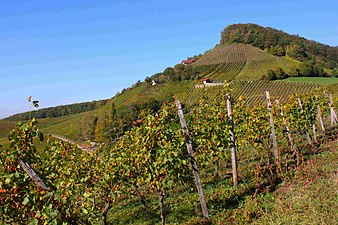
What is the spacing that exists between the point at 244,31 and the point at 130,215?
13981 cm

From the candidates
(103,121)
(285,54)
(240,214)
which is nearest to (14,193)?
(240,214)

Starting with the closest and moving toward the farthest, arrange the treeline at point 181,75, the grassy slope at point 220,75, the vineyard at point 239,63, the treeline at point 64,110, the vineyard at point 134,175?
1. the vineyard at point 134,175
2. the grassy slope at point 220,75
3. the vineyard at point 239,63
4. the treeline at point 181,75
5. the treeline at point 64,110

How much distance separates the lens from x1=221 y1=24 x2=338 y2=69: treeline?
104 metres

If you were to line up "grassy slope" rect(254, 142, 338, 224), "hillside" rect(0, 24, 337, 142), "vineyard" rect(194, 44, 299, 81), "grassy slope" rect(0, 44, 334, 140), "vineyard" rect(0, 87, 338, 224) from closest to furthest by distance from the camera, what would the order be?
"vineyard" rect(0, 87, 338, 224)
"grassy slope" rect(254, 142, 338, 224)
"hillside" rect(0, 24, 337, 142)
"grassy slope" rect(0, 44, 334, 140)
"vineyard" rect(194, 44, 299, 81)

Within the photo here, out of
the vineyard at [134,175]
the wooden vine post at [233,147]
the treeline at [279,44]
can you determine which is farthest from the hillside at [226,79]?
the wooden vine post at [233,147]

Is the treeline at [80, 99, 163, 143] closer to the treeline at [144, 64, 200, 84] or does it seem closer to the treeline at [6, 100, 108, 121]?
the treeline at [144, 64, 200, 84]

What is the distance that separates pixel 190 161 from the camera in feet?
23.6

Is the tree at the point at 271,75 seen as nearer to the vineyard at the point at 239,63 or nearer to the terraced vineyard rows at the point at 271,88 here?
the vineyard at the point at 239,63

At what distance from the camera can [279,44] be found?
387 ft

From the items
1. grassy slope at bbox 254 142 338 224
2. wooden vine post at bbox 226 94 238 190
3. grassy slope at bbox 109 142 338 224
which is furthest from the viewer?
wooden vine post at bbox 226 94 238 190

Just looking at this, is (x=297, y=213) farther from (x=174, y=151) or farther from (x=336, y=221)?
(x=174, y=151)

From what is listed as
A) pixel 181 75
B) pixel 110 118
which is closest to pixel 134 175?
pixel 110 118

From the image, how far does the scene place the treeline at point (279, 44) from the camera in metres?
104

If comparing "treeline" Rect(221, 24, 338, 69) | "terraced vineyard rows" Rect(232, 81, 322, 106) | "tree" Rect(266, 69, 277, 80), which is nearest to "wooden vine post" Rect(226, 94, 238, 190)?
"terraced vineyard rows" Rect(232, 81, 322, 106)
